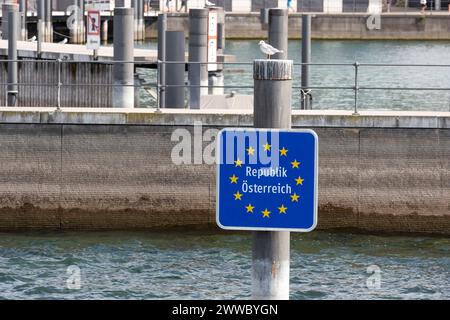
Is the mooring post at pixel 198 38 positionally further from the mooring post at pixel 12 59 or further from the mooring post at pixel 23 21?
the mooring post at pixel 23 21

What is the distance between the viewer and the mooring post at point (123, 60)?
21438 millimetres

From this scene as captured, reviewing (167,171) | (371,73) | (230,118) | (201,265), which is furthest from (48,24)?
(201,265)

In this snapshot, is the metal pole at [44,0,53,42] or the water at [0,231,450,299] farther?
the metal pole at [44,0,53,42]

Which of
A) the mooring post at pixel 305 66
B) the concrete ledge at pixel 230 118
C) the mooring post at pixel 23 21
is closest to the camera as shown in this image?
the concrete ledge at pixel 230 118

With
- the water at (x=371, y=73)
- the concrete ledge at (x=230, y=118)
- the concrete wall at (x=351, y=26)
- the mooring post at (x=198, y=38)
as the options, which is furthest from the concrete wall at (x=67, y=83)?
the concrete wall at (x=351, y=26)

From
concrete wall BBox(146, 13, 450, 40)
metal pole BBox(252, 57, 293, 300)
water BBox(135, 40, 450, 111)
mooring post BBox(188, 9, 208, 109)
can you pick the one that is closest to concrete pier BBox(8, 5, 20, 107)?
mooring post BBox(188, 9, 208, 109)

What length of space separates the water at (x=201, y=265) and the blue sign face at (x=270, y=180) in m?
10.3

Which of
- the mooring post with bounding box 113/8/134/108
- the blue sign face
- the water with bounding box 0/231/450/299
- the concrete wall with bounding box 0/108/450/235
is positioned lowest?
the water with bounding box 0/231/450/299

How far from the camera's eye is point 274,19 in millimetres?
20906

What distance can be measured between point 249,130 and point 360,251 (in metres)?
13.6

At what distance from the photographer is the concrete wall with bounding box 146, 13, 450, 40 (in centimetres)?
8225

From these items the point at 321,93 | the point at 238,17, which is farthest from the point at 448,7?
the point at 321,93

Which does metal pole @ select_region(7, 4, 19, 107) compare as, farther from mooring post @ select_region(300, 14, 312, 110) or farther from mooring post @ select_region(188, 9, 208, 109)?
mooring post @ select_region(300, 14, 312, 110)

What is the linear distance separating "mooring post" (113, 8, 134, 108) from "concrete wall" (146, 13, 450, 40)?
197 ft
